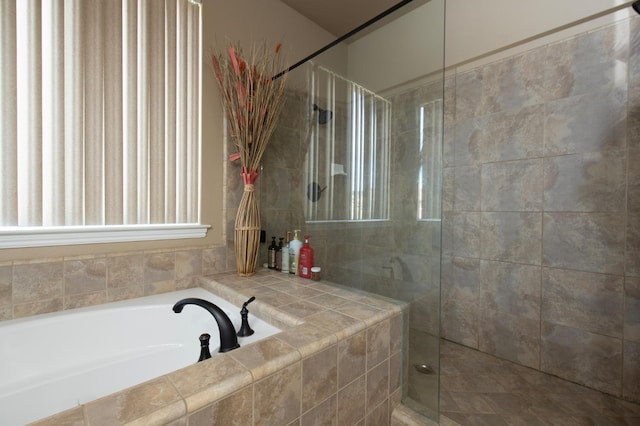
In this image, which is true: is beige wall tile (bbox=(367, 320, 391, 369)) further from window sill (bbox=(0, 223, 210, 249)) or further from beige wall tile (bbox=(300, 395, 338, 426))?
window sill (bbox=(0, 223, 210, 249))

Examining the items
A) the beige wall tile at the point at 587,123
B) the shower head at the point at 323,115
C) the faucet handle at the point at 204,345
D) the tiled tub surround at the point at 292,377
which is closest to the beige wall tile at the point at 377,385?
the tiled tub surround at the point at 292,377

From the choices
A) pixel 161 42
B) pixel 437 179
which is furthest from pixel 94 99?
pixel 437 179

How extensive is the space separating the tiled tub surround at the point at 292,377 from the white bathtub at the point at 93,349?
0.21 m

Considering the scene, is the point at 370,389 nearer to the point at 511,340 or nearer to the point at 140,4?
the point at 511,340

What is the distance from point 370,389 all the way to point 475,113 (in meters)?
1.80

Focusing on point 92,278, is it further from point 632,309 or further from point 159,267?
point 632,309

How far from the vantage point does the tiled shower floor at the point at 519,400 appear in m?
1.23

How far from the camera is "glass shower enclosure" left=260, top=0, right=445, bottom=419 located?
3.90 feet

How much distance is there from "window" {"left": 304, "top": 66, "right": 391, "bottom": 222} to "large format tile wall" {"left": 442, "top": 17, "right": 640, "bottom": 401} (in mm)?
736

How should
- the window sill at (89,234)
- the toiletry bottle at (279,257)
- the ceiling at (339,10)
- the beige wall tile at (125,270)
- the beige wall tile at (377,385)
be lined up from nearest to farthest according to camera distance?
the beige wall tile at (377,385) → the window sill at (89,234) → the beige wall tile at (125,270) → the toiletry bottle at (279,257) → the ceiling at (339,10)

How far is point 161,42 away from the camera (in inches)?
55.4

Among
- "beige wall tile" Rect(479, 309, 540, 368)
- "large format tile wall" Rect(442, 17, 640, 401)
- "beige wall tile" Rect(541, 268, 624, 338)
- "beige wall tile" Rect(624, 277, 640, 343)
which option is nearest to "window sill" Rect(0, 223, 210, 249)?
"large format tile wall" Rect(442, 17, 640, 401)

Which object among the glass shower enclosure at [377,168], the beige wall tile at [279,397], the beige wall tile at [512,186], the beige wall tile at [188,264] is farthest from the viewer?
the beige wall tile at [512,186]

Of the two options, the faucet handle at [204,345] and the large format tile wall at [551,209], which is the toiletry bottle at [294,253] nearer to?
the faucet handle at [204,345]
